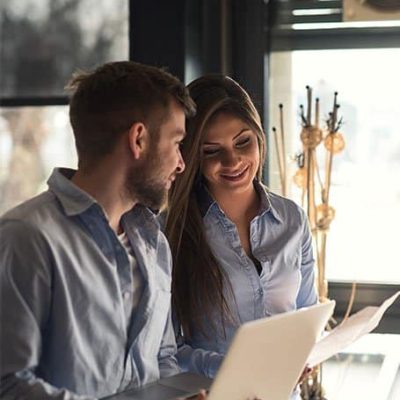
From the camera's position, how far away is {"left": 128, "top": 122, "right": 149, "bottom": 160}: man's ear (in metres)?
1.72

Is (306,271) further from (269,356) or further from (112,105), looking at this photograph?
(112,105)

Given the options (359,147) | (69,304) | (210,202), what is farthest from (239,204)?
(359,147)

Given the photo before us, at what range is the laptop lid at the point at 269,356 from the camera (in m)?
1.58

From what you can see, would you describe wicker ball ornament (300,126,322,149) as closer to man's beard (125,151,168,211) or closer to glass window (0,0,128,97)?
glass window (0,0,128,97)

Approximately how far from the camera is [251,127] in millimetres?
2117

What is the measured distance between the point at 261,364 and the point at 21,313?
488 mm

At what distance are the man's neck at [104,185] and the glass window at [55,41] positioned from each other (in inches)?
55.8

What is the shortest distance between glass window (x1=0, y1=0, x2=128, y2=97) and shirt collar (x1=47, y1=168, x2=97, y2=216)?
1.46 m

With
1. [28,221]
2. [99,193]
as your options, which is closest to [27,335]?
[28,221]

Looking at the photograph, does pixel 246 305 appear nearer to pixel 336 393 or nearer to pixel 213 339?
pixel 213 339

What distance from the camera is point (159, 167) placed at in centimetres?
176

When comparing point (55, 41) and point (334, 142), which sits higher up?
point (55, 41)

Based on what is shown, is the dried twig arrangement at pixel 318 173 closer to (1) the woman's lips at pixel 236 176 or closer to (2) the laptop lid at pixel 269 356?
(1) the woman's lips at pixel 236 176

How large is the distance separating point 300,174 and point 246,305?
3.01 feet
